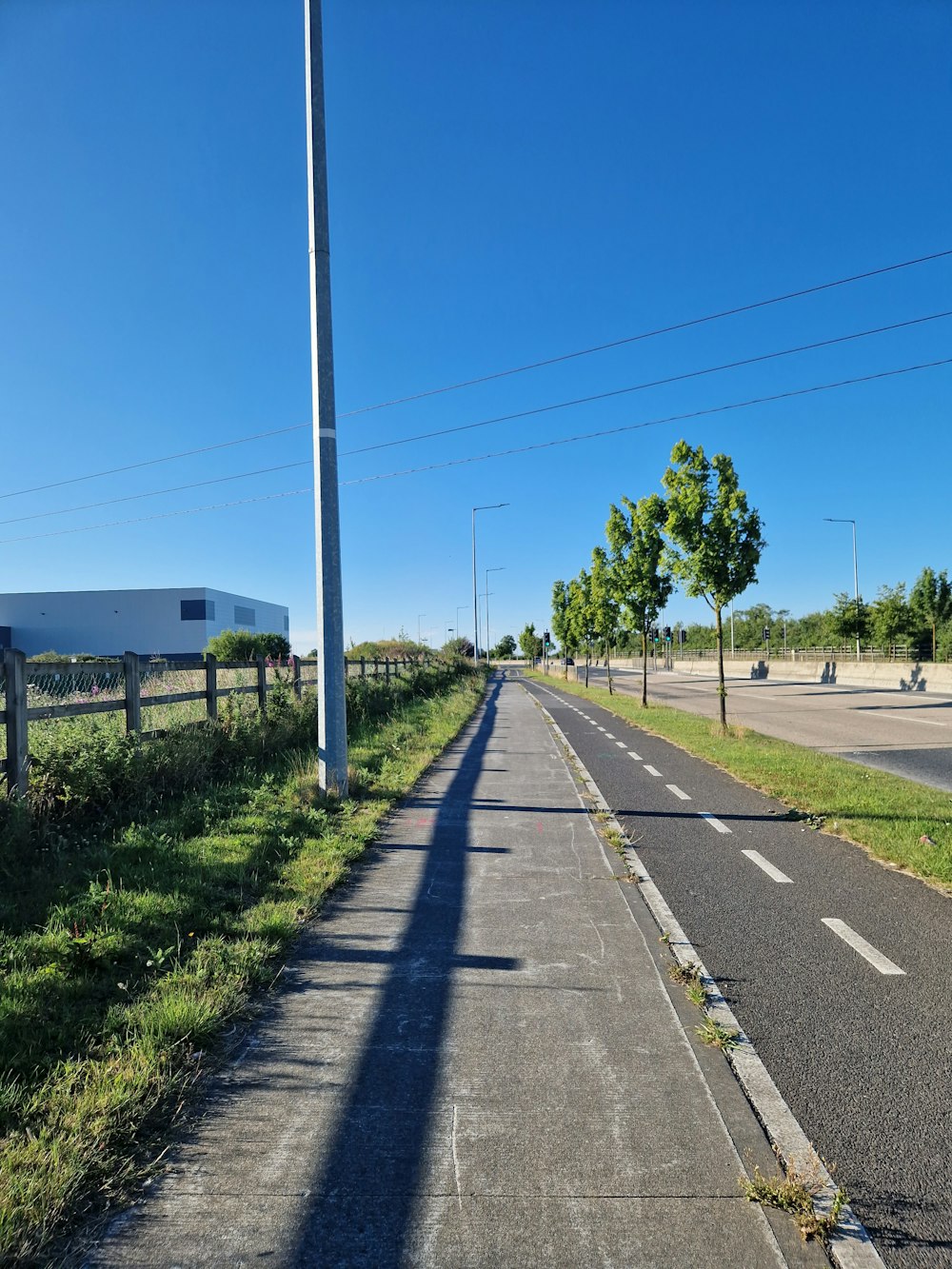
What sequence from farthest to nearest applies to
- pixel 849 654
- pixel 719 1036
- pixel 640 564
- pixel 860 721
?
pixel 849 654
pixel 640 564
pixel 860 721
pixel 719 1036

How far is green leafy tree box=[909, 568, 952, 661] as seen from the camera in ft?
146

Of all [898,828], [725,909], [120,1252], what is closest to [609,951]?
[725,909]

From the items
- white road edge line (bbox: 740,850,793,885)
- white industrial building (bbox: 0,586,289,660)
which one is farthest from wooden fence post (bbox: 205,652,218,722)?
white industrial building (bbox: 0,586,289,660)

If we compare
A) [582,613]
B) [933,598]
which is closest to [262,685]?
[582,613]

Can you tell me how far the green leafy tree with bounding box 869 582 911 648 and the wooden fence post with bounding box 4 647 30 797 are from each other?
50.3 metres

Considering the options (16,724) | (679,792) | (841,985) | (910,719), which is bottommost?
(910,719)

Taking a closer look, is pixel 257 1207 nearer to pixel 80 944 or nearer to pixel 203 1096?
pixel 203 1096

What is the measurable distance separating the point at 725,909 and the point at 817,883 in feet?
3.48

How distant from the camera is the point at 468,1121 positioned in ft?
8.91

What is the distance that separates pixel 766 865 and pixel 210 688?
23.6ft

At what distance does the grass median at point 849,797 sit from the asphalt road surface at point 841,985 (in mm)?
251

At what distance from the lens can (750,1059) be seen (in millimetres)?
3111

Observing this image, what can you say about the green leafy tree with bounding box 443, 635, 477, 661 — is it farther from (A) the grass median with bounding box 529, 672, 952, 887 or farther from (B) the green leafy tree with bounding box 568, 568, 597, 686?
(A) the grass median with bounding box 529, 672, 952, 887

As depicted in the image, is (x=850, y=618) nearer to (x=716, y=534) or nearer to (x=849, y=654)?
(x=849, y=654)
